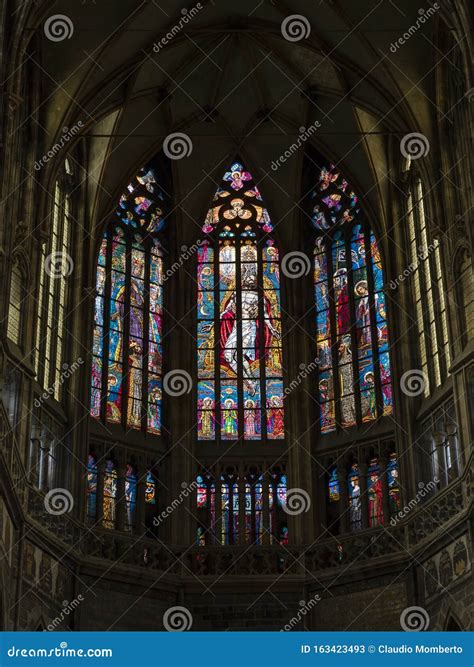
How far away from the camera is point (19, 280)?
2833 centimetres

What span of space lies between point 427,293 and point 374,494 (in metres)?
4.93

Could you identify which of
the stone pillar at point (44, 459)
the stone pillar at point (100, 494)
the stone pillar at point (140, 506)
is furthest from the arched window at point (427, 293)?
the stone pillar at point (44, 459)

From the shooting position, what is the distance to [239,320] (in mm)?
34344

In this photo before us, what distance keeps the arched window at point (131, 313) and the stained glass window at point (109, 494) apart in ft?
4.15

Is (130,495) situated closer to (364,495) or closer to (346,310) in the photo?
(364,495)

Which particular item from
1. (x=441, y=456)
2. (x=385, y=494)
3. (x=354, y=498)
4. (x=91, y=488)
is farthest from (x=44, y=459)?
(x=441, y=456)

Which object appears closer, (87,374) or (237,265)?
(87,374)

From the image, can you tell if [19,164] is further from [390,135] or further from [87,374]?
[390,135]

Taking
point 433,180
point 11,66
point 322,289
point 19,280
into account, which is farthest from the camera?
point 322,289

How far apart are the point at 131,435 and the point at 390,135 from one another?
983 centimetres

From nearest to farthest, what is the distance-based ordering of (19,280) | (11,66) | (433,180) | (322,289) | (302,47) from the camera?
(11,66) → (19,280) → (433,180) → (302,47) → (322,289)

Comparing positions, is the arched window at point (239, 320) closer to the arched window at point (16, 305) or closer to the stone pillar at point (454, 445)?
the stone pillar at point (454, 445)

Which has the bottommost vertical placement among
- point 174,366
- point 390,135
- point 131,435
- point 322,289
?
point 131,435

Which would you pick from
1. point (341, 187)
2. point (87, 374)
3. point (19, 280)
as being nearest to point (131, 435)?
point (87, 374)
